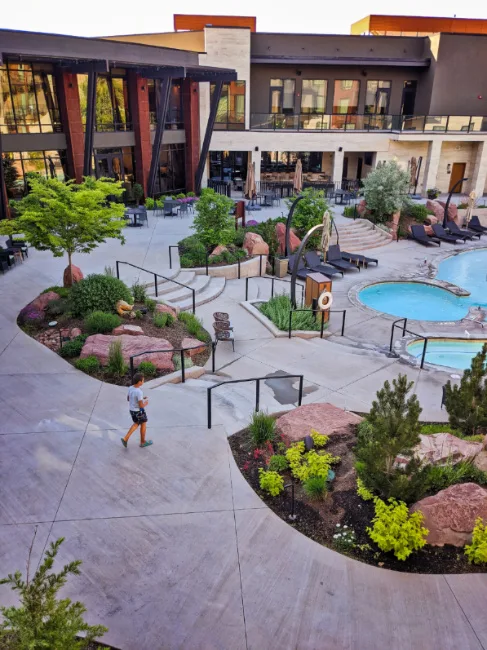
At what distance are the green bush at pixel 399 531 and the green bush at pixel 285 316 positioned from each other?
313 inches

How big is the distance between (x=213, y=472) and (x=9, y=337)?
7113mm

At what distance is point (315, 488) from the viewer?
7164 mm

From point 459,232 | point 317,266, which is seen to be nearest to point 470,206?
point 459,232

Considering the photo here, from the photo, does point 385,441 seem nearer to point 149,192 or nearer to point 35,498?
point 35,498

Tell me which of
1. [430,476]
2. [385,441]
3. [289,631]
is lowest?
[289,631]

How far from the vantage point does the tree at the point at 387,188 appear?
24578mm

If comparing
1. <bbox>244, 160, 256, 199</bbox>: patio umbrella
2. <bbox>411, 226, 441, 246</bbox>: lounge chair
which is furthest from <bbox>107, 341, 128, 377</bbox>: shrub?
<bbox>244, 160, 256, 199</bbox>: patio umbrella

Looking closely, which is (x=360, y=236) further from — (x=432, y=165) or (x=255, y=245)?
(x=432, y=165)

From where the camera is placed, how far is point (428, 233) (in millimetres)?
25969

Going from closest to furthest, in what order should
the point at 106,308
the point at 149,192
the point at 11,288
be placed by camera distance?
the point at 106,308
the point at 11,288
the point at 149,192

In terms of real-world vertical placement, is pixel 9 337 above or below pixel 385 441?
below

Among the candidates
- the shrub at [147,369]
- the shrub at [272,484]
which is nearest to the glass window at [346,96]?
the shrub at [147,369]

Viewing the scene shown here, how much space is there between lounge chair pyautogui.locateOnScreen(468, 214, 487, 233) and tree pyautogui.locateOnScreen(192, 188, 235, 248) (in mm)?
14900

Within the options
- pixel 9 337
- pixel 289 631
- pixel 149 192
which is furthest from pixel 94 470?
pixel 149 192
